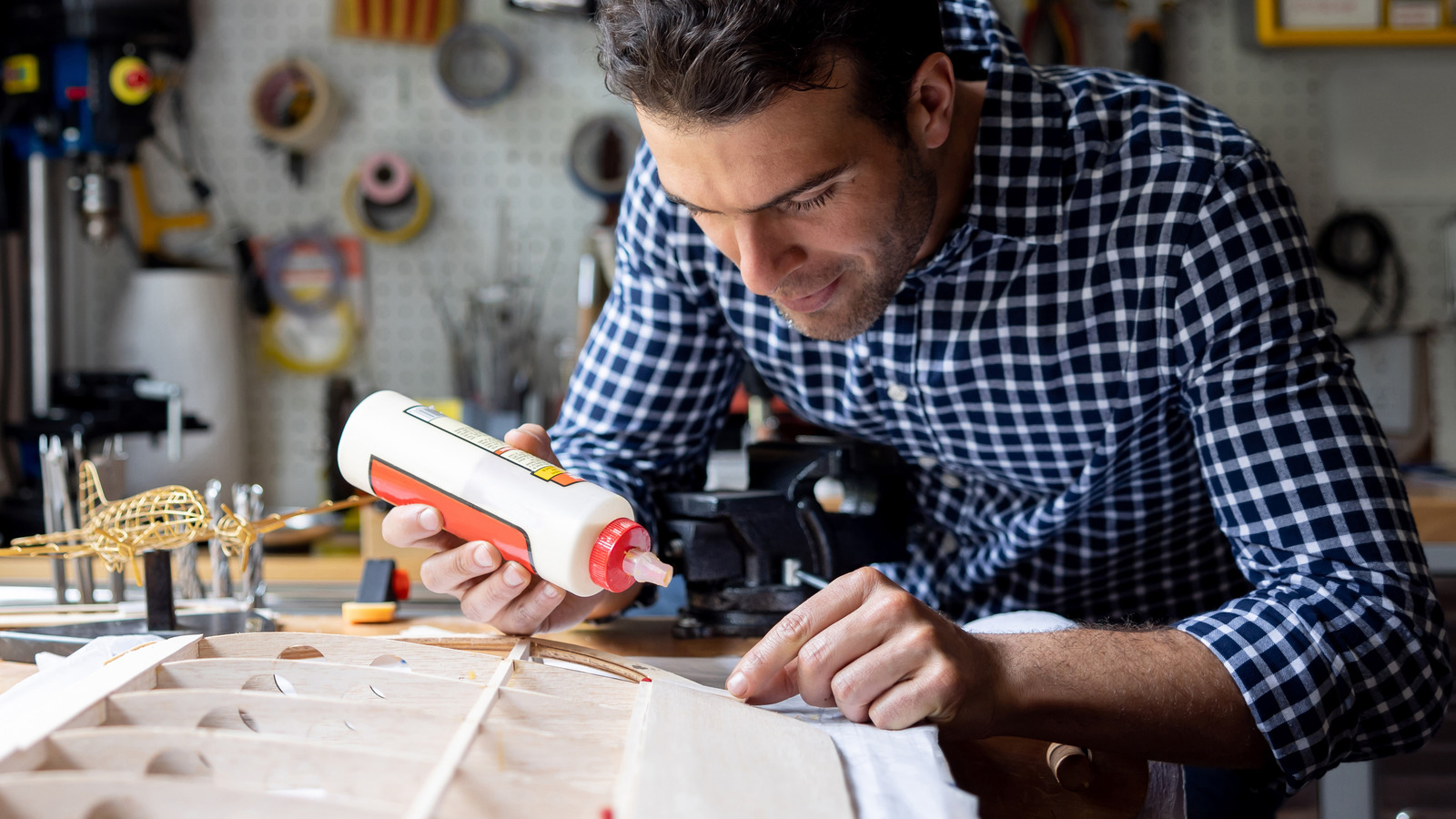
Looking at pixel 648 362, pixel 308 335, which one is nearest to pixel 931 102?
pixel 648 362

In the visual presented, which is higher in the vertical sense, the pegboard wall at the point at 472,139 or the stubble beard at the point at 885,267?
the pegboard wall at the point at 472,139

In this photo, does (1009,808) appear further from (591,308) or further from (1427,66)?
(1427,66)

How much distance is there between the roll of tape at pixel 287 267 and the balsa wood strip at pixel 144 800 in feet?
8.21

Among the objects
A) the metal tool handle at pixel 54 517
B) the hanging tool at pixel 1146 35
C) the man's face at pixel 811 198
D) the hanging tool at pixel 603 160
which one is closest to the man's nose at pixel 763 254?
the man's face at pixel 811 198

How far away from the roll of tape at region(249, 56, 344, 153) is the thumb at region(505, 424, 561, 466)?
2.05 meters

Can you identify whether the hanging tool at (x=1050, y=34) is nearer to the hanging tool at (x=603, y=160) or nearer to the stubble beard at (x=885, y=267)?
the hanging tool at (x=603, y=160)

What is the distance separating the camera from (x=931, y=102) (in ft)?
3.47

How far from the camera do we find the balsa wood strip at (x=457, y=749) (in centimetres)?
50

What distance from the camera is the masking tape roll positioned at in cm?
285

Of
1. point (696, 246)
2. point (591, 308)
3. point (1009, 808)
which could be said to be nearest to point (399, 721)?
point (1009, 808)

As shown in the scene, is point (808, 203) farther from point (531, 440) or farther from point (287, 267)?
point (287, 267)

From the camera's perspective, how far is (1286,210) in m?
1.03

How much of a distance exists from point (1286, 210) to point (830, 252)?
0.44 metres

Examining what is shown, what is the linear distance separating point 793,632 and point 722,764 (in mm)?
183
